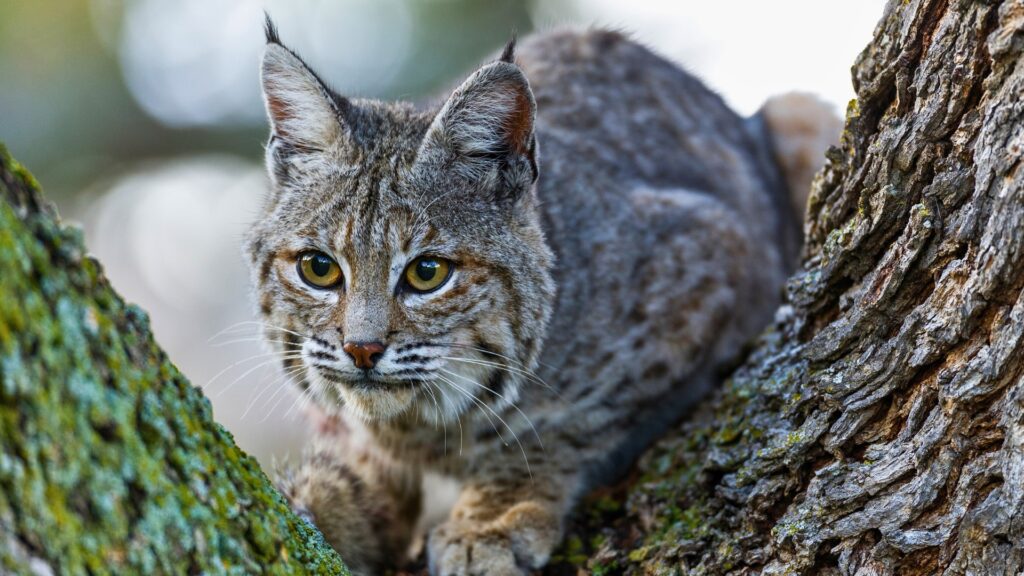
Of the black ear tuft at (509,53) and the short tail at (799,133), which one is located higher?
the short tail at (799,133)

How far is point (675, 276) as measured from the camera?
4559 millimetres

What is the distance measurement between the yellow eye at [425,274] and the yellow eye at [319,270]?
273 millimetres

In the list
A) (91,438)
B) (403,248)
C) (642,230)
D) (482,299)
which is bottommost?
(91,438)

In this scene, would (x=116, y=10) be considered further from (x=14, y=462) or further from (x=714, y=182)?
(x=14, y=462)

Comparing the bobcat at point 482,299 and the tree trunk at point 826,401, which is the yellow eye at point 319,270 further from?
the tree trunk at point 826,401

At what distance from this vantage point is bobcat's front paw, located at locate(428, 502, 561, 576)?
3.56 metres

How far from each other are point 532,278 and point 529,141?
0.54 m

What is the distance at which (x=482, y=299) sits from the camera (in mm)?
3562

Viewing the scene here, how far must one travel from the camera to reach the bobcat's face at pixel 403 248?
3389 millimetres

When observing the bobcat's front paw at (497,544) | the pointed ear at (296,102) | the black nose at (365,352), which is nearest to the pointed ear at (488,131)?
the pointed ear at (296,102)

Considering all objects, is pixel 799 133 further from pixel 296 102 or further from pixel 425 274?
pixel 296 102

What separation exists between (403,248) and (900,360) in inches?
68.9

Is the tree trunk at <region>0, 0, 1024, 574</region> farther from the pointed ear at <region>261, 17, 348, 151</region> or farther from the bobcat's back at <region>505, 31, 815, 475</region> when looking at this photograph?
the pointed ear at <region>261, 17, 348, 151</region>

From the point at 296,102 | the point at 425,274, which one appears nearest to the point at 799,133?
the point at 425,274
